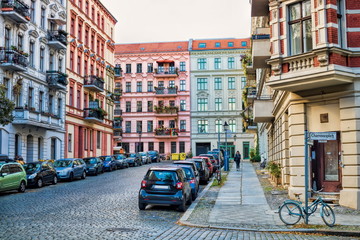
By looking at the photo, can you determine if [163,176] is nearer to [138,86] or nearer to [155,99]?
[155,99]

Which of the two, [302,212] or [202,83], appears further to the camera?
[202,83]

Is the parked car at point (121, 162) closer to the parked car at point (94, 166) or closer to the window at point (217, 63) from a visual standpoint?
the parked car at point (94, 166)

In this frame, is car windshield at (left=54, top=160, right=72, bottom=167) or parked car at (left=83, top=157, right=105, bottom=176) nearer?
car windshield at (left=54, top=160, right=72, bottom=167)

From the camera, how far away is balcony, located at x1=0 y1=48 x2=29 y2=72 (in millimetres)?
30192

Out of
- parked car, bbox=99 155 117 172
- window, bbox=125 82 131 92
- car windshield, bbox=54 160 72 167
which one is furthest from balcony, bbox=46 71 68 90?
window, bbox=125 82 131 92

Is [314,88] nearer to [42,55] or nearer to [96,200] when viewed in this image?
[96,200]

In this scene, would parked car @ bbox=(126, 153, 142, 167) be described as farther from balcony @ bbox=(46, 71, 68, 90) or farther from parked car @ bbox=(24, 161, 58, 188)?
parked car @ bbox=(24, 161, 58, 188)

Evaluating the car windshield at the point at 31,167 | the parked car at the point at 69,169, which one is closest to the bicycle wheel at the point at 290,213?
the car windshield at the point at 31,167

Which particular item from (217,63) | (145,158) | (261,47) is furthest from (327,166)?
(217,63)

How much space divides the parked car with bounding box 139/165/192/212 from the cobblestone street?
361mm

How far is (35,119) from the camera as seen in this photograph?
3316cm

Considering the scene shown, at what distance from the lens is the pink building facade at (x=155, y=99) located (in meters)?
71.4

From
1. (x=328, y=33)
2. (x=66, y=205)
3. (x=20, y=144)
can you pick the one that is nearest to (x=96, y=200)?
(x=66, y=205)

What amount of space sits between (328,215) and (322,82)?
5.26 metres
